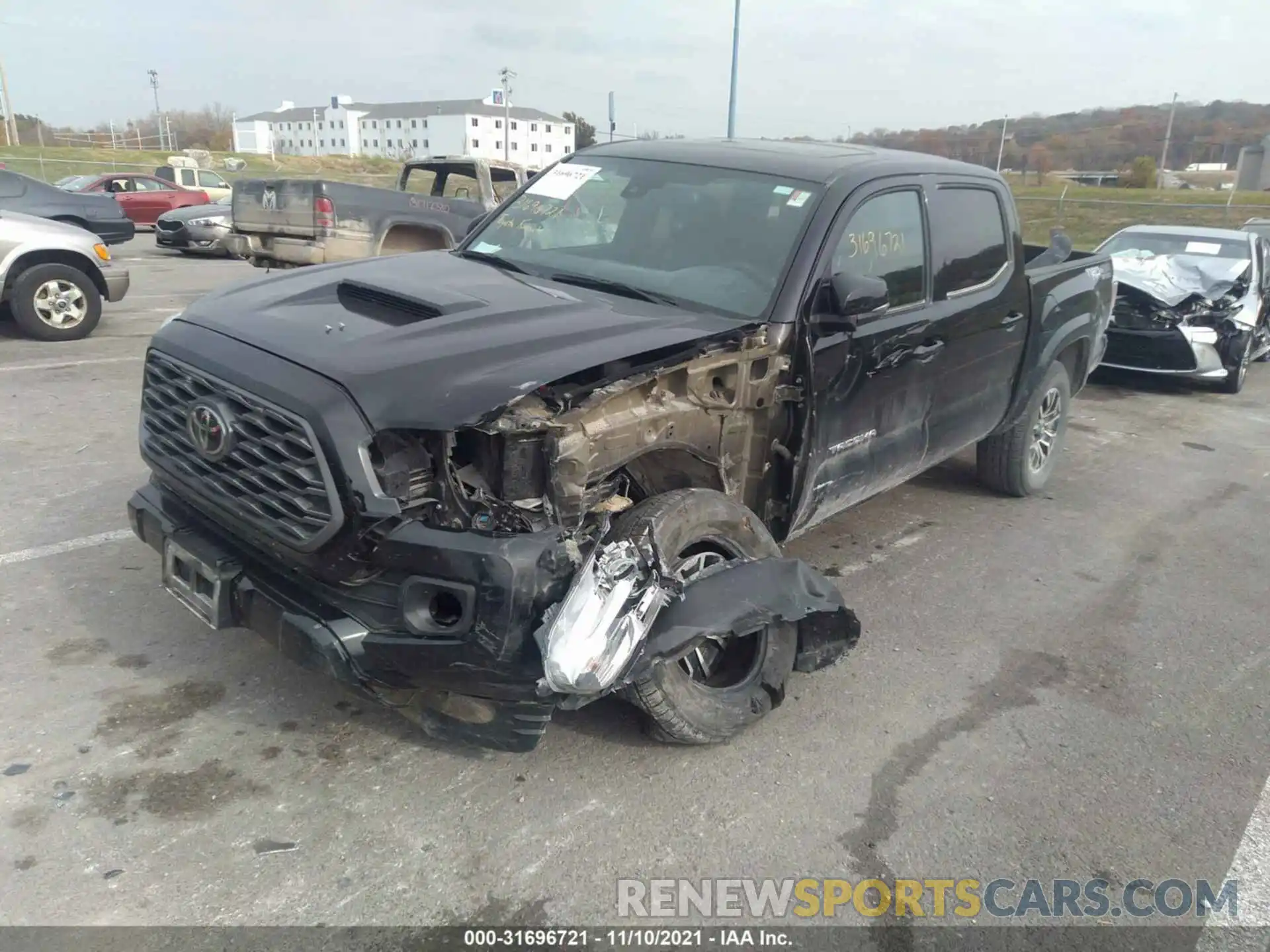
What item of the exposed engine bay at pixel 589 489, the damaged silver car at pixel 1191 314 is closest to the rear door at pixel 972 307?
the exposed engine bay at pixel 589 489

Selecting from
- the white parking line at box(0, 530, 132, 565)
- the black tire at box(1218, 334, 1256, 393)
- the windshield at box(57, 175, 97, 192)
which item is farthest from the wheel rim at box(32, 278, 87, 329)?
the windshield at box(57, 175, 97, 192)

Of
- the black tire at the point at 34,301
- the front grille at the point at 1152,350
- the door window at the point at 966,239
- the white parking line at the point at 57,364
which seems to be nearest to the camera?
the door window at the point at 966,239

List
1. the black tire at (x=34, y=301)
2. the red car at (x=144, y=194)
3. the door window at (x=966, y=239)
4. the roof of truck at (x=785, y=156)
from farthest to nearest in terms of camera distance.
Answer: the red car at (x=144, y=194) < the black tire at (x=34, y=301) < the door window at (x=966, y=239) < the roof of truck at (x=785, y=156)

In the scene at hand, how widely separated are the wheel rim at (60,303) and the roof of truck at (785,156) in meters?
6.91

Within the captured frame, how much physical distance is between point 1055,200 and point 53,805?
28633 millimetres

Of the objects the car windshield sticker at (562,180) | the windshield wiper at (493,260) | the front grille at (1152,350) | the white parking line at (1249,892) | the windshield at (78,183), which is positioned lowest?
the white parking line at (1249,892)

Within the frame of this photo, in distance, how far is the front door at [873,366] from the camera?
3785 millimetres

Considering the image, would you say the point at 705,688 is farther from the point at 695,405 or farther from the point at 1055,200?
the point at 1055,200

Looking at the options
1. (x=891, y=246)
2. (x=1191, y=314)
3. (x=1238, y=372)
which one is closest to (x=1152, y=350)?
(x=1191, y=314)

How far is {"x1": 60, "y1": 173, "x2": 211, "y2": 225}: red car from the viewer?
21.2m

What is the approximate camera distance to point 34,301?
9.09 meters

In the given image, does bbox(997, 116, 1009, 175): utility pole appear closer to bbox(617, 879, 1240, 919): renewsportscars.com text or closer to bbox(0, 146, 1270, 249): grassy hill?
bbox(0, 146, 1270, 249): grassy hill

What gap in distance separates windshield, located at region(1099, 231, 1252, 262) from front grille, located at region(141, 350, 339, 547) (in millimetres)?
10558

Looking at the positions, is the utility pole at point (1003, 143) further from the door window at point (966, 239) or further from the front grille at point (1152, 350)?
the door window at point (966, 239)
